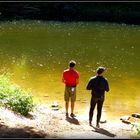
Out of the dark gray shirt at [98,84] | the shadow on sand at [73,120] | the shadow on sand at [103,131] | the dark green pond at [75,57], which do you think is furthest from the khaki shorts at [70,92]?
the dark green pond at [75,57]

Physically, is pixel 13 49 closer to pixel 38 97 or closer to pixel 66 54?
pixel 66 54

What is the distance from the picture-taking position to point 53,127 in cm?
1105

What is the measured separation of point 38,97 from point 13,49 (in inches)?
475

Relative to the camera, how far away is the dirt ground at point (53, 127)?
9.75 m

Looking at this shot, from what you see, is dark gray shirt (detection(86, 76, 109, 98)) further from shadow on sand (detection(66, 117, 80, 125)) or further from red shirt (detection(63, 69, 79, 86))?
shadow on sand (detection(66, 117, 80, 125))

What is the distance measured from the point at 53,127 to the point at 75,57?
15.4 m

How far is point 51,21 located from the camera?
4578 cm

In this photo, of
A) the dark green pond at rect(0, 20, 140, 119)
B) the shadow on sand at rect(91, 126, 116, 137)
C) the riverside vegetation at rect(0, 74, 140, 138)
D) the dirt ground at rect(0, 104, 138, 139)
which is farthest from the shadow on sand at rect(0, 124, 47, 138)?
the dark green pond at rect(0, 20, 140, 119)

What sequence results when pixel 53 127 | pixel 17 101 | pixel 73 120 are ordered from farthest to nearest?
1. pixel 73 120
2. pixel 17 101
3. pixel 53 127

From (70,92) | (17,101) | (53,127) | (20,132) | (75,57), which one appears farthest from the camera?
(75,57)

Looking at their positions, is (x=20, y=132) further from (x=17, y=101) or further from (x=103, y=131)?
(x=17, y=101)

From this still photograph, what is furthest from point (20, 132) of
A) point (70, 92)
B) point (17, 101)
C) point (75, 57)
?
point (75, 57)

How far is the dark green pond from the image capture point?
16.8 m

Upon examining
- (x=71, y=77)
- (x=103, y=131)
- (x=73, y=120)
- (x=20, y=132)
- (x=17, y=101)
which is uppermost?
(x=71, y=77)
